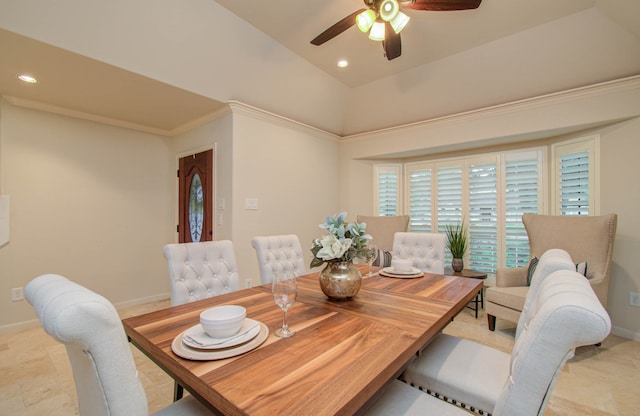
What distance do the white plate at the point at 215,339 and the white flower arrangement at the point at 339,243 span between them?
468 millimetres

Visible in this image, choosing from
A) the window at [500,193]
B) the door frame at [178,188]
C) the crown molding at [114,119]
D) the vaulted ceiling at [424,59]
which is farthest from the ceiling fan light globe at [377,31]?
the window at [500,193]

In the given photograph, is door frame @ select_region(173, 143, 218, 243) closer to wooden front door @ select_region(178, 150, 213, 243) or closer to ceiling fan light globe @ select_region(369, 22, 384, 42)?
wooden front door @ select_region(178, 150, 213, 243)

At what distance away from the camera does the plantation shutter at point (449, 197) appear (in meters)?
3.92

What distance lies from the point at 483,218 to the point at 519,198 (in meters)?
0.46

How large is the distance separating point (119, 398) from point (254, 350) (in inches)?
13.9

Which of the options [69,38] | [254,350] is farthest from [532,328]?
[69,38]

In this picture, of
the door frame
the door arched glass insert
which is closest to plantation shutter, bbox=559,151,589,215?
the door frame

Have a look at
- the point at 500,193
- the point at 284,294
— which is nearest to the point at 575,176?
the point at 500,193

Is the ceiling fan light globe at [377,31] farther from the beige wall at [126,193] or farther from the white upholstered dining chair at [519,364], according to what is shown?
the white upholstered dining chair at [519,364]

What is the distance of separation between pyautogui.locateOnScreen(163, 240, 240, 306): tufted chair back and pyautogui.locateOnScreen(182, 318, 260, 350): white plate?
0.65 metres

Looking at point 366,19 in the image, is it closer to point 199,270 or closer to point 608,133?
point 199,270

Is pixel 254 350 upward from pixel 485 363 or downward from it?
upward

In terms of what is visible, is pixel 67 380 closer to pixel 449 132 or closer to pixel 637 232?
pixel 449 132

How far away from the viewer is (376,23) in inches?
78.9
